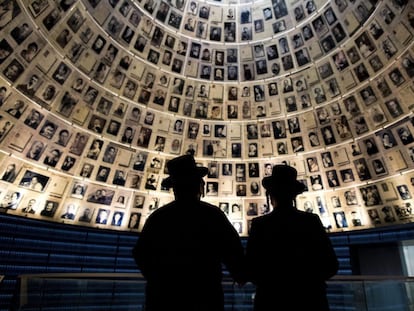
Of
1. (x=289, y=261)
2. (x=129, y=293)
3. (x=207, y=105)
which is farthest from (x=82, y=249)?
(x=289, y=261)

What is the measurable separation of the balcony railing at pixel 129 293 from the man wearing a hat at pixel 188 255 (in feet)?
8.90

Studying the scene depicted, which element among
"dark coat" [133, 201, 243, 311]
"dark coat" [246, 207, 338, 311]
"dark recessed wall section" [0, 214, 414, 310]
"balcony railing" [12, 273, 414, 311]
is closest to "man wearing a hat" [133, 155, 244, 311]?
"dark coat" [133, 201, 243, 311]

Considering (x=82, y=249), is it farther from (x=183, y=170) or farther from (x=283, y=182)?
(x=283, y=182)

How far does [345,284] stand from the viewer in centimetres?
480

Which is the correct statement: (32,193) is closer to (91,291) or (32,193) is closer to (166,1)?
(91,291)

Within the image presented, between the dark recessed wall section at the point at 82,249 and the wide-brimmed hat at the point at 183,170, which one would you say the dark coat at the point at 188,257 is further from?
the dark recessed wall section at the point at 82,249

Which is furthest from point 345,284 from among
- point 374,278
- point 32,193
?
point 32,193

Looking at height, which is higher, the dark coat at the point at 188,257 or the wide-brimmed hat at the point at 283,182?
the wide-brimmed hat at the point at 283,182

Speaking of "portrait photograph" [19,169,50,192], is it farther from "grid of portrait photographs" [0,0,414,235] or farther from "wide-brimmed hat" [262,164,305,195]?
"wide-brimmed hat" [262,164,305,195]

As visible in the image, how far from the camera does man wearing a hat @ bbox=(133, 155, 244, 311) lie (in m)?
2.21

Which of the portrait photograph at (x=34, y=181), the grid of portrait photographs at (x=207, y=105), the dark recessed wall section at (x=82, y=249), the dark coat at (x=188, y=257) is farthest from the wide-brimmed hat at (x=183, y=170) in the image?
the portrait photograph at (x=34, y=181)

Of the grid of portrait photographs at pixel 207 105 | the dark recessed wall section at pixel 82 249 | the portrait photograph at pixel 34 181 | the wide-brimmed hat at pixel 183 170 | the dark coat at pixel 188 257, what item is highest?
the grid of portrait photographs at pixel 207 105

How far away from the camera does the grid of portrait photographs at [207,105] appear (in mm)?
10547

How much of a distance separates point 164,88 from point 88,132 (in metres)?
3.57
